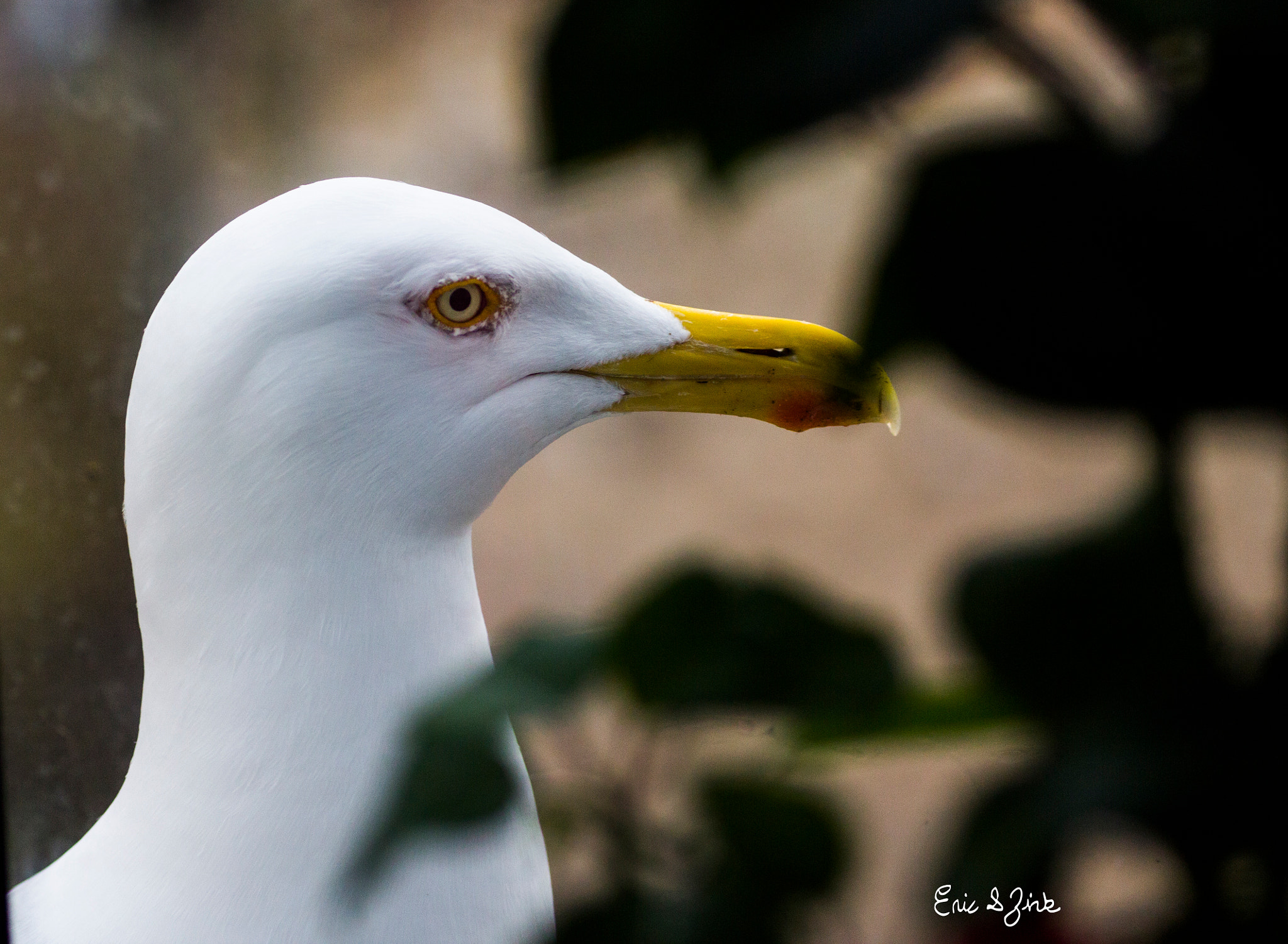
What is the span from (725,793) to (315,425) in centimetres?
42

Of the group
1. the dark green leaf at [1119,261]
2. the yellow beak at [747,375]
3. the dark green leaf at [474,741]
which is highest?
the dark green leaf at [1119,261]

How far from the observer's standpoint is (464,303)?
0.63m

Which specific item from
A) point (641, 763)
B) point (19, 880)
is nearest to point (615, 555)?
point (19, 880)

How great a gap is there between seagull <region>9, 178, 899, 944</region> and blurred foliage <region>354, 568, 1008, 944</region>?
1.12 ft

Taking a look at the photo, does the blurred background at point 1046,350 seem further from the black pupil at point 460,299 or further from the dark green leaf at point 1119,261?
the black pupil at point 460,299

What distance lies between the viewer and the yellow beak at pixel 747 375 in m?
0.68

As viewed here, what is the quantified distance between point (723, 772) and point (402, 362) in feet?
1.42

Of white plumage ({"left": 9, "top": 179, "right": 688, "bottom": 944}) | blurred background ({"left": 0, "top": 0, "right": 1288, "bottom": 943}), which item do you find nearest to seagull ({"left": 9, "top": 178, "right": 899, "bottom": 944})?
white plumage ({"left": 9, "top": 179, "right": 688, "bottom": 944})

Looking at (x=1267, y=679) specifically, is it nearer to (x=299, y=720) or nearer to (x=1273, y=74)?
(x=1273, y=74)

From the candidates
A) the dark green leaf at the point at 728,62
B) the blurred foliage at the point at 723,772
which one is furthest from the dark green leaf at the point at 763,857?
the dark green leaf at the point at 728,62

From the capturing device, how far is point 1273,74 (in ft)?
0.55

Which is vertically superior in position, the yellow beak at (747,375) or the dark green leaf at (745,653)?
the dark green leaf at (745,653)

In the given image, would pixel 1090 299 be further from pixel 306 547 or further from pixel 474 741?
pixel 306 547

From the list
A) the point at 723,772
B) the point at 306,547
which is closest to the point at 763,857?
the point at 723,772
